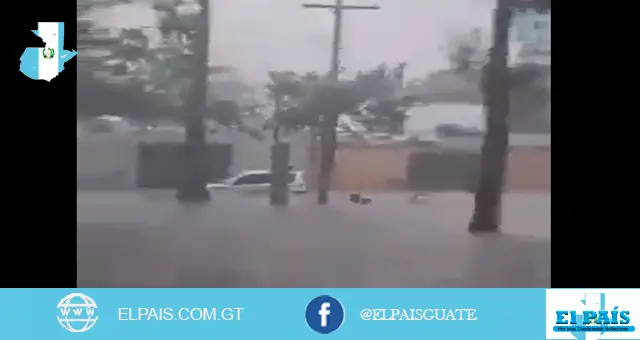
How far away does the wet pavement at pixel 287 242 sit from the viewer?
2.25m

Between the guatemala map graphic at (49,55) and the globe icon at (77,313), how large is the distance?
82 cm

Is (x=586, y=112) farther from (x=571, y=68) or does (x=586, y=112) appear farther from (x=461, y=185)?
(x=461, y=185)

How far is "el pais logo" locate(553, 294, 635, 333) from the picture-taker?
2.28 metres

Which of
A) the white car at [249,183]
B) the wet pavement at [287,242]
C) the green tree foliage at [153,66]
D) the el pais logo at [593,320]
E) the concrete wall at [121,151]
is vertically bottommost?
the el pais logo at [593,320]

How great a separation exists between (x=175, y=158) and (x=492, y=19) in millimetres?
1298

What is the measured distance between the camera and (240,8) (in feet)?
7.47

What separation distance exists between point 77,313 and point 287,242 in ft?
2.67

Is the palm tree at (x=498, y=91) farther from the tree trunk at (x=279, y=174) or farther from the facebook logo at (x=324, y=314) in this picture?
the tree trunk at (x=279, y=174)

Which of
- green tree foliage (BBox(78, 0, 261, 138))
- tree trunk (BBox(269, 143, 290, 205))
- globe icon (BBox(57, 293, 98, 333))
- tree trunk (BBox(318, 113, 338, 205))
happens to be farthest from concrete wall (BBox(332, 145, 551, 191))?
globe icon (BBox(57, 293, 98, 333))

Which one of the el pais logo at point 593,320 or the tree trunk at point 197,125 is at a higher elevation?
the tree trunk at point 197,125

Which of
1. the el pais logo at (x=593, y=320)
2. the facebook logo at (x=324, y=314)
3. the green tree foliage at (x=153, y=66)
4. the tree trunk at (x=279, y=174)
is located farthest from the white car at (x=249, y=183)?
the el pais logo at (x=593, y=320)

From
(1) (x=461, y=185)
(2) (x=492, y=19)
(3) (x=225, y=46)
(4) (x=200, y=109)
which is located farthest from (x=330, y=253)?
(2) (x=492, y=19)

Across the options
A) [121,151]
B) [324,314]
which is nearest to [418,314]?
[324,314]

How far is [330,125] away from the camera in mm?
2262
